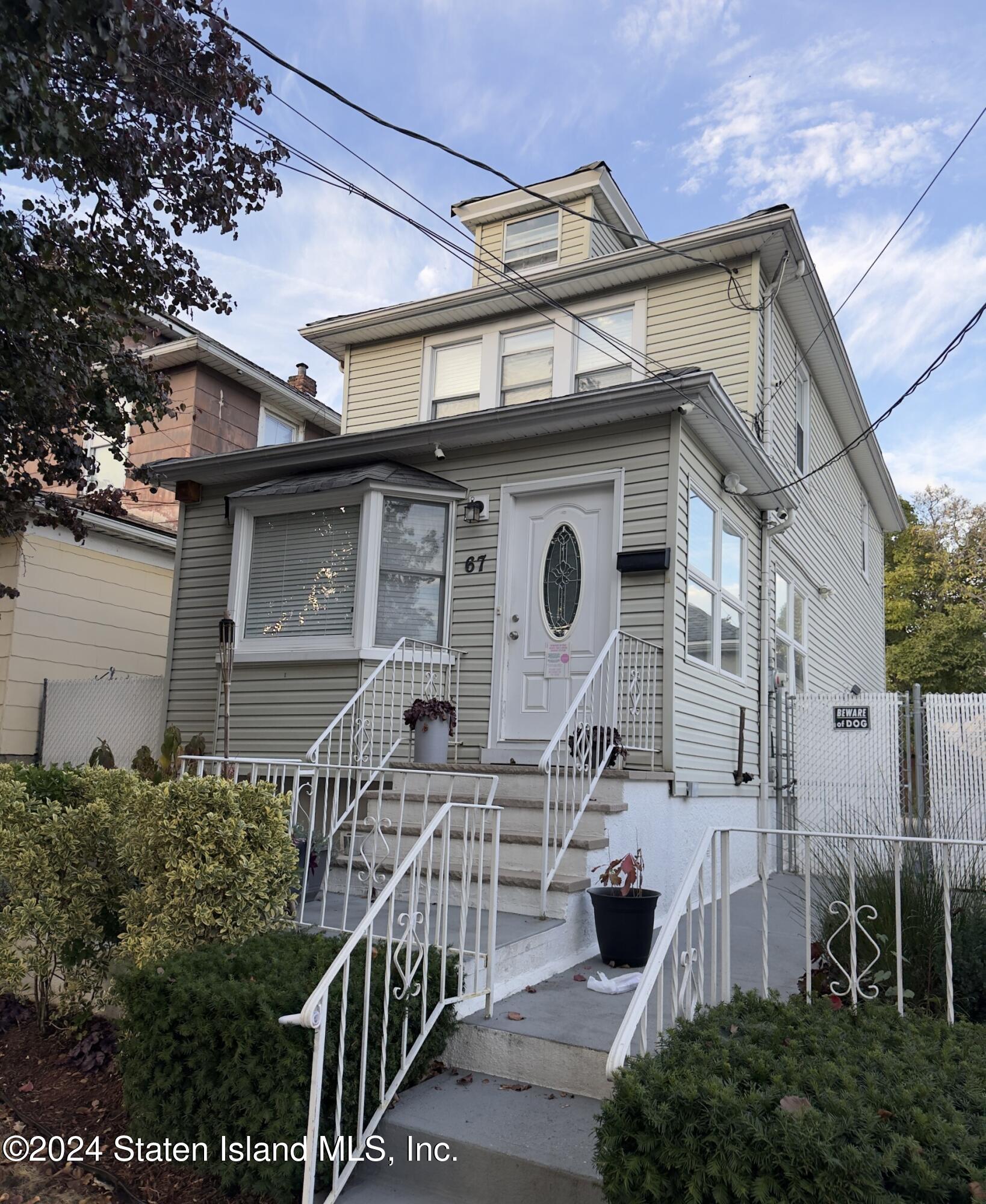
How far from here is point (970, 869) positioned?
4.31m

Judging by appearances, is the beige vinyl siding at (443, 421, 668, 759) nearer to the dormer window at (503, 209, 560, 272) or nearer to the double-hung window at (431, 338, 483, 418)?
the double-hung window at (431, 338, 483, 418)

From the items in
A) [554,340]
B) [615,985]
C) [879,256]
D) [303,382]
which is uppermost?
[303,382]

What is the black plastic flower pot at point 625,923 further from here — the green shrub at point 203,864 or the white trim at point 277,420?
the white trim at point 277,420

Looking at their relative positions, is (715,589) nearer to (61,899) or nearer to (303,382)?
(61,899)

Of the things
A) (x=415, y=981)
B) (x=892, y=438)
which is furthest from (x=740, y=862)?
(x=892, y=438)

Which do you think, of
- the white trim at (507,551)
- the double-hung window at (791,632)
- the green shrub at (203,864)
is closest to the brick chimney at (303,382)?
the double-hung window at (791,632)

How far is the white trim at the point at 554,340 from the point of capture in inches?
413

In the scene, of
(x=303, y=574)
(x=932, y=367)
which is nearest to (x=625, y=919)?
(x=303, y=574)

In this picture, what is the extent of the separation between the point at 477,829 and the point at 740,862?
3602 mm

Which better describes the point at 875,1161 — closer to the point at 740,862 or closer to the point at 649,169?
the point at 740,862

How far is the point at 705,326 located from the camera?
9938 millimetres

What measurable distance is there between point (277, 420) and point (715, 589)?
966 centimetres

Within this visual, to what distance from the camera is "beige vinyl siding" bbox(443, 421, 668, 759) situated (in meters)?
7.16

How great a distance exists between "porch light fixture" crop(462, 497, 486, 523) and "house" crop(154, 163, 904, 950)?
19mm
